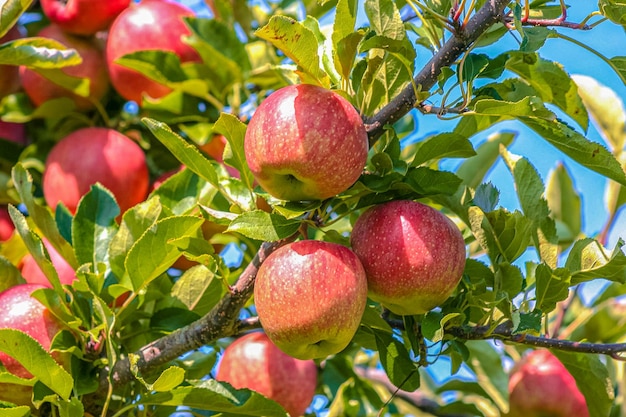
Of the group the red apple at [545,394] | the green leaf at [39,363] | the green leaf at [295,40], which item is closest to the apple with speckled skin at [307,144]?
the green leaf at [295,40]

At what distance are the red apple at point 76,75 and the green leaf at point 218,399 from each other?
2.83 ft

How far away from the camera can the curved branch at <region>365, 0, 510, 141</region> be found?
101cm

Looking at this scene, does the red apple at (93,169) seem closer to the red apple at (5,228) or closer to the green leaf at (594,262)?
the red apple at (5,228)

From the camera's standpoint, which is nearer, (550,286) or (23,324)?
(550,286)

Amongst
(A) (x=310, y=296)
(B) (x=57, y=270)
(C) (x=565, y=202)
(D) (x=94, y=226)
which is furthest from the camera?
(C) (x=565, y=202)

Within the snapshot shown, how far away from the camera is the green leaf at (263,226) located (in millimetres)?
1032

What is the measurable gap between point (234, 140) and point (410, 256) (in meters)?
0.29

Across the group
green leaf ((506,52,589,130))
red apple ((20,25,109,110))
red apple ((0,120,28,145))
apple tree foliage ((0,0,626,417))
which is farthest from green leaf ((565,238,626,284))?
red apple ((0,120,28,145))

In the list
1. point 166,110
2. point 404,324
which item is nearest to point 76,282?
point 404,324

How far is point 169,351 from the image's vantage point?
1178mm

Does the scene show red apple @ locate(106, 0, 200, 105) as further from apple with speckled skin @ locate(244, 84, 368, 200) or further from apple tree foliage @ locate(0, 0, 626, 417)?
apple with speckled skin @ locate(244, 84, 368, 200)

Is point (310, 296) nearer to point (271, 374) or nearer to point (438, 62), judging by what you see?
point (438, 62)

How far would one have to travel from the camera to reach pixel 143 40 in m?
1.72

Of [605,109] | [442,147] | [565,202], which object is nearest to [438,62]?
[442,147]
